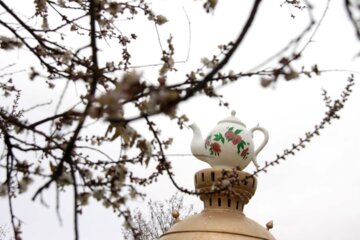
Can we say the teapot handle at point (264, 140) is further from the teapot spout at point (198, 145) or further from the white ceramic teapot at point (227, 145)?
the teapot spout at point (198, 145)

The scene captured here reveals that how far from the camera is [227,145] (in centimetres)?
400

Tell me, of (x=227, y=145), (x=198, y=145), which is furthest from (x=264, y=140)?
(x=198, y=145)

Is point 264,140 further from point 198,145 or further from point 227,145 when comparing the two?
point 198,145

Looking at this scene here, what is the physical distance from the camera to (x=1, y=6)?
213cm

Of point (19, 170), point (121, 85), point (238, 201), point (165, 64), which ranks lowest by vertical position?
point (121, 85)

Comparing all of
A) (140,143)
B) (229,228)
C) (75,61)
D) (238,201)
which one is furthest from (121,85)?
(238,201)

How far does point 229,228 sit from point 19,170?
2024 mm

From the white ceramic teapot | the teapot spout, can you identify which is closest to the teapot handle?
the white ceramic teapot

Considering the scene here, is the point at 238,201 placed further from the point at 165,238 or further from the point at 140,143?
the point at 140,143

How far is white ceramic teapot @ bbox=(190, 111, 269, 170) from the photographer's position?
3999mm

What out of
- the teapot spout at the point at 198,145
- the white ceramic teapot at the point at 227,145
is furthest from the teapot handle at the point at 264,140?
the teapot spout at the point at 198,145

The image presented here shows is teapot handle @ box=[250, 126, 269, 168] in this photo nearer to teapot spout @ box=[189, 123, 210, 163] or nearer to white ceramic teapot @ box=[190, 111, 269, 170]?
white ceramic teapot @ box=[190, 111, 269, 170]

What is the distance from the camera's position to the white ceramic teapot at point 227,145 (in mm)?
3999

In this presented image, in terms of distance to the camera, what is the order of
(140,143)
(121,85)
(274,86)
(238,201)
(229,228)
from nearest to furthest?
1. (121,85)
2. (274,86)
3. (140,143)
4. (229,228)
5. (238,201)
